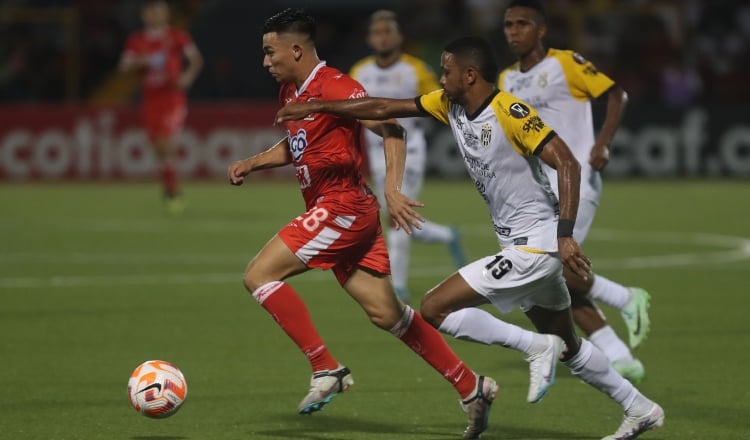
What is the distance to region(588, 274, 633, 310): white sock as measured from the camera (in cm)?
907

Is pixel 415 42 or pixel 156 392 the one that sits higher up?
pixel 156 392

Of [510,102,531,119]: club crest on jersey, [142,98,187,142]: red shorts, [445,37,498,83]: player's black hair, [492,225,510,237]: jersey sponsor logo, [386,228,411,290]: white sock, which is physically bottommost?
[142,98,187,142]: red shorts

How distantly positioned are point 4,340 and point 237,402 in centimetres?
291

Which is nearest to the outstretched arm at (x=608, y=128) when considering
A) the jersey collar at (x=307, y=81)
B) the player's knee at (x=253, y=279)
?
the jersey collar at (x=307, y=81)

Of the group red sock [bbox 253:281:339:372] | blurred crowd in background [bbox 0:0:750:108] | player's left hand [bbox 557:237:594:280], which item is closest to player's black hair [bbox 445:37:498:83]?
player's left hand [bbox 557:237:594:280]

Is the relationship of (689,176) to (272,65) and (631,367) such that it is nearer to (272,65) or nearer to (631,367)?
(631,367)

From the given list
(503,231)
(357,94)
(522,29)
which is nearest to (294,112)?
(357,94)

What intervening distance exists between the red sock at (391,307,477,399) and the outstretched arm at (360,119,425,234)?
0.58 m

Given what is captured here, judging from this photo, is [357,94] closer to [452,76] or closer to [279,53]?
[279,53]

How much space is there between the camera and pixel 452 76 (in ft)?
22.5

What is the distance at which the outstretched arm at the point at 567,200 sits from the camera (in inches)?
250

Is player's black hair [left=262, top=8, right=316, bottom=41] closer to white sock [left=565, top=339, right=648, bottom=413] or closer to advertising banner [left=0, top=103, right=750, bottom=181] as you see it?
white sock [left=565, top=339, right=648, bottom=413]

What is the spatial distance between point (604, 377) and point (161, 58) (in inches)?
613

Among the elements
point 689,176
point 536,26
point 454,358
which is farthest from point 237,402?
point 689,176
